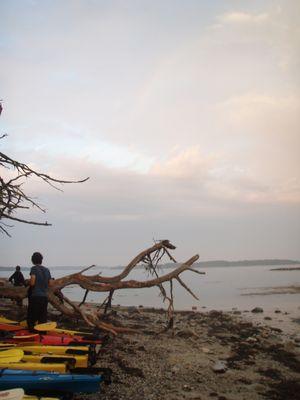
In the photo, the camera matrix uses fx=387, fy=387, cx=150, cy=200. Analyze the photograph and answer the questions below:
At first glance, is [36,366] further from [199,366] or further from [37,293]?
[199,366]

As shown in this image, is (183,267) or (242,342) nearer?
(183,267)

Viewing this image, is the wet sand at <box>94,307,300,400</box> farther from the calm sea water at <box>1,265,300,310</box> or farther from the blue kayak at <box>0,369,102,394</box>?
the calm sea water at <box>1,265,300,310</box>

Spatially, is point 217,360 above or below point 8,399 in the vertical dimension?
below

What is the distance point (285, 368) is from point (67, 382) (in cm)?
658

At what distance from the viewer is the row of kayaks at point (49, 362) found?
18.3 ft

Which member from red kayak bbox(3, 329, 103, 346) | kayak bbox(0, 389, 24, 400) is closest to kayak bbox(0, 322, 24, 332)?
red kayak bbox(3, 329, 103, 346)

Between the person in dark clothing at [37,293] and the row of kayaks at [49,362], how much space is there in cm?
32

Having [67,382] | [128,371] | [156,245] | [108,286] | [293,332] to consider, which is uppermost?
[156,245]

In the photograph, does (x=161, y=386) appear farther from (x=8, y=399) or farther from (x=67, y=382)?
(x=8, y=399)

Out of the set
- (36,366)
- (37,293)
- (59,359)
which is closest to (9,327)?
(37,293)

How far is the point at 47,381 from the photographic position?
556 centimetres

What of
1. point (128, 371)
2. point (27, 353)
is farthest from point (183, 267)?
point (27, 353)

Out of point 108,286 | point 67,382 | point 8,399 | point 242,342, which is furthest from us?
point 242,342

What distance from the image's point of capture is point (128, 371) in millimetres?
7965
